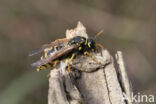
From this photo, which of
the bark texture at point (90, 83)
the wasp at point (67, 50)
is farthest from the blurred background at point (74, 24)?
the bark texture at point (90, 83)

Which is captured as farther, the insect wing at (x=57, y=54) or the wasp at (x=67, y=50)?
the insect wing at (x=57, y=54)

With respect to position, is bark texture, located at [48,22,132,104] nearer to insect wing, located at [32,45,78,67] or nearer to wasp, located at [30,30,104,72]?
wasp, located at [30,30,104,72]

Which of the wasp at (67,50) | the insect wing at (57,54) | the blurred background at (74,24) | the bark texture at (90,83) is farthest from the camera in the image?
the blurred background at (74,24)

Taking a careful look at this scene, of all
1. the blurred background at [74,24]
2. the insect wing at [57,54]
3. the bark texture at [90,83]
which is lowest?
the bark texture at [90,83]

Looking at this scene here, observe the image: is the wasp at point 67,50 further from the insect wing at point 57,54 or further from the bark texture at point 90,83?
the bark texture at point 90,83

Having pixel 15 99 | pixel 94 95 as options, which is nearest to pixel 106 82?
pixel 94 95

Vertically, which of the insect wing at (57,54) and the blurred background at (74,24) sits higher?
the blurred background at (74,24)

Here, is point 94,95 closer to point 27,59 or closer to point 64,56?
point 64,56
